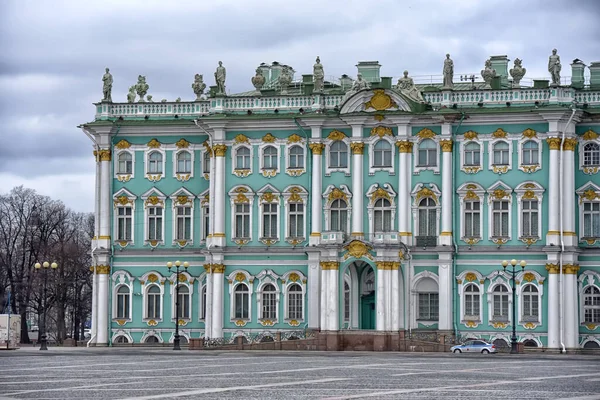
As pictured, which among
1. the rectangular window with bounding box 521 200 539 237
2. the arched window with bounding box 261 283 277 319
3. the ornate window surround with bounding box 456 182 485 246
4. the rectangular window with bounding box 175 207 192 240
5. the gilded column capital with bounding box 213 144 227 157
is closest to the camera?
the rectangular window with bounding box 521 200 539 237

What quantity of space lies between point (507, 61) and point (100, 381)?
4843 cm

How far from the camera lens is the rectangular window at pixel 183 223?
84.9m

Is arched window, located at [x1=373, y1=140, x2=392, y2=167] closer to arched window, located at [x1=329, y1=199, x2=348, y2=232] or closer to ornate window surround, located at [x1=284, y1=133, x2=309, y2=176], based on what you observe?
arched window, located at [x1=329, y1=199, x2=348, y2=232]

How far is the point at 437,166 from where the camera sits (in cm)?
8069

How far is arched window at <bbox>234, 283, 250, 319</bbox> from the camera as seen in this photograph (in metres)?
82.9

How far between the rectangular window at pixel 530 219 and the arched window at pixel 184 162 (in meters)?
19.9

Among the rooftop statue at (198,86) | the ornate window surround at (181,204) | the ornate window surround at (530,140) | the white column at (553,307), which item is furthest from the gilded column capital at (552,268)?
the rooftop statue at (198,86)

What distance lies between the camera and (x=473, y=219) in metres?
80.5

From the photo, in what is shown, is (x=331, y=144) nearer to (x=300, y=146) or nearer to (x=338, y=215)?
(x=300, y=146)

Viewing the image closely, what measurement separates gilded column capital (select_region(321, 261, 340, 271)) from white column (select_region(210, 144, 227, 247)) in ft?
21.8

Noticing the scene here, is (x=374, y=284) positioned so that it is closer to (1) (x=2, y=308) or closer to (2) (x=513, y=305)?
(2) (x=513, y=305)

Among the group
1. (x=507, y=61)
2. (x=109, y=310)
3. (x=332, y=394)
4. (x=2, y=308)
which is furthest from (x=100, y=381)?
(x=2, y=308)

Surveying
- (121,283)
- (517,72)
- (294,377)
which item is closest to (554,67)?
(517,72)

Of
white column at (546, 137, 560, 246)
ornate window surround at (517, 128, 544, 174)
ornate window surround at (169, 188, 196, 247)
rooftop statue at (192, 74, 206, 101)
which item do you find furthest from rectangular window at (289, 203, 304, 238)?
white column at (546, 137, 560, 246)
